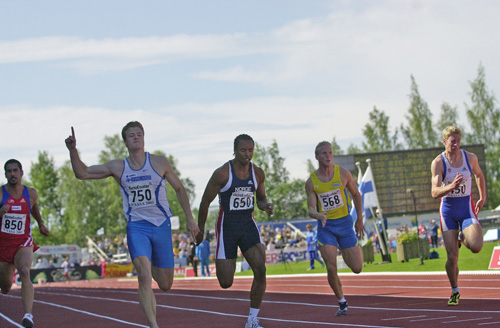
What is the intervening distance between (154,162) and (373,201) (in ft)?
67.4

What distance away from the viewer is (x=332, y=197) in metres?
11.9

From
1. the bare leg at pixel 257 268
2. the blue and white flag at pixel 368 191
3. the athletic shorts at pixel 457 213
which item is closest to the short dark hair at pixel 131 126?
the bare leg at pixel 257 268

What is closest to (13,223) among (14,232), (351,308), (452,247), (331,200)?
(14,232)

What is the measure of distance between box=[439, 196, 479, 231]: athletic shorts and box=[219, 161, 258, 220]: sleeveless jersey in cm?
303

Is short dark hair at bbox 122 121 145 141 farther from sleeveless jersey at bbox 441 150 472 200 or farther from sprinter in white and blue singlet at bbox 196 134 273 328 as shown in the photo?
sleeveless jersey at bbox 441 150 472 200

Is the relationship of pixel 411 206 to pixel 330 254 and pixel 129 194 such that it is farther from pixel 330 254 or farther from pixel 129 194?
pixel 129 194

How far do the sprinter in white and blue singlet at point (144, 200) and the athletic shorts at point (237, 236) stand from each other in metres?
0.97

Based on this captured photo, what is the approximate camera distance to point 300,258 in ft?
146

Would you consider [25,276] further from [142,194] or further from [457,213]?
[457,213]

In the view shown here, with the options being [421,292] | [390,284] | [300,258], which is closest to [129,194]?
[421,292]

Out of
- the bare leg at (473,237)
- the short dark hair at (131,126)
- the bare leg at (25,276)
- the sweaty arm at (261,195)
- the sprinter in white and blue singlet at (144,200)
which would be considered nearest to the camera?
the sprinter in white and blue singlet at (144,200)

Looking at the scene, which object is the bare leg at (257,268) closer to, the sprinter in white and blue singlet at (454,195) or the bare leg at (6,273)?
the sprinter in white and blue singlet at (454,195)

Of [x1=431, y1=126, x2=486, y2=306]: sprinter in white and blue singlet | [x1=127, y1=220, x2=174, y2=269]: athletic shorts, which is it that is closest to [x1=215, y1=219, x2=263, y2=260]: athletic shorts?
[x1=127, y1=220, x2=174, y2=269]: athletic shorts

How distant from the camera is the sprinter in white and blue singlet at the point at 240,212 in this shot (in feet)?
32.7
